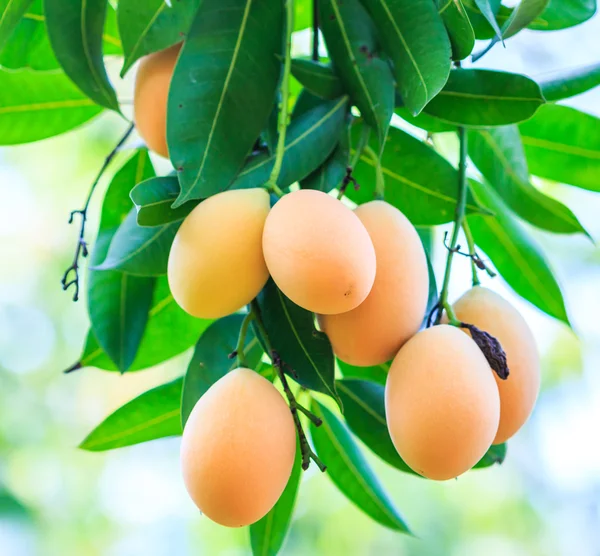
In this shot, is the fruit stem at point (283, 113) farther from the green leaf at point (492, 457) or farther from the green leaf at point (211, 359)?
the green leaf at point (492, 457)

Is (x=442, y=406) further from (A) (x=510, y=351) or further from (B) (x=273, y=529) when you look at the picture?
(B) (x=273, y=529)

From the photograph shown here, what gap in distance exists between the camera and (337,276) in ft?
1.54

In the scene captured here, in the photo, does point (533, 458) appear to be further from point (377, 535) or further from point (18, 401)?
point (18, 401)

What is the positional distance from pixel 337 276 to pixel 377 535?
259cm

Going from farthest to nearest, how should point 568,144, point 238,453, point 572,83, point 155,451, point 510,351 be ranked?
1. point 155,451
2. point 568,144
3. point 572,83
4. point 510,351
5. point 238,453

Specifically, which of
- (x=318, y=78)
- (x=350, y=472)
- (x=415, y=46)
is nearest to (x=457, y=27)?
(x=415, y=46)

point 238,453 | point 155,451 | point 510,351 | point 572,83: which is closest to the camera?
point 238,453

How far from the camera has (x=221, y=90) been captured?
58 centimetres

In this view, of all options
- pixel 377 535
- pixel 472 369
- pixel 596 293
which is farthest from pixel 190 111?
pixel 377 535

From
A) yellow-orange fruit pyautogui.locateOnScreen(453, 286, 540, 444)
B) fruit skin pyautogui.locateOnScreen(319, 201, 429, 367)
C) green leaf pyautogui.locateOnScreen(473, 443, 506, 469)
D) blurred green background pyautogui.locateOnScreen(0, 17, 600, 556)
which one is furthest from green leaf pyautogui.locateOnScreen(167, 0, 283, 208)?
blurred green background pyautogui.locateOnScreen(0, 17, 600, 556)

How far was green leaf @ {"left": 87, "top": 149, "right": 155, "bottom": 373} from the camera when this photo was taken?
0.68 metres

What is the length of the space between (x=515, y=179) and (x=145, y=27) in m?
0.41

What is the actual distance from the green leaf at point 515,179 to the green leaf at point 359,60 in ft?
0.62

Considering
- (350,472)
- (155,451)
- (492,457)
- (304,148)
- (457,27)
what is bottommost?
(155,451)
